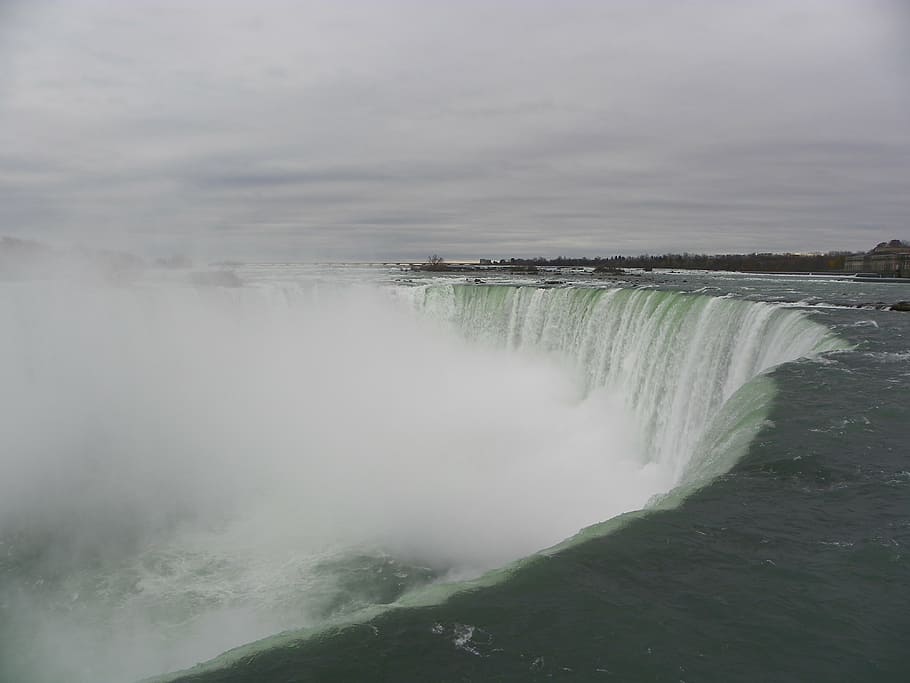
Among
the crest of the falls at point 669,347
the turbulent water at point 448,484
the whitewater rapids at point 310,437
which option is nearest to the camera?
the turbulent water at point 448,484

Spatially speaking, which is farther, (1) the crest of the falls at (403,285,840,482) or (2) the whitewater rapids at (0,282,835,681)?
(1) the crest of the falls at (403,285,840,482)

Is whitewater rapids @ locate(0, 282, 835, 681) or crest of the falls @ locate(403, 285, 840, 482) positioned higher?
crest of the falls @ locate(403, 285, 840, 482)

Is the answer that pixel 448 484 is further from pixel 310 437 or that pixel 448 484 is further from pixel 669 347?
pixel 310 437

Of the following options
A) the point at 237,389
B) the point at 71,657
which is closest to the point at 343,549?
the point at 71,657

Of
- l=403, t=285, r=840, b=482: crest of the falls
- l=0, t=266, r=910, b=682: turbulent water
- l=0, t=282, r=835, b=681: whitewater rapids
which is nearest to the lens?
l=0, t=266, r=910, b=682: turbulent water

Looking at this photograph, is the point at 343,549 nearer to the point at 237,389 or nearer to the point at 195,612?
the point at 195,612

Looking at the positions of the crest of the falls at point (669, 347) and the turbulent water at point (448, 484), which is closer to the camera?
the turbulent water at point (448, 484)

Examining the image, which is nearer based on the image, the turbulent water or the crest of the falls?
the turbulent water

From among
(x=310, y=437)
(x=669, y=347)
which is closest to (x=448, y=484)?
(x=669, y=347)

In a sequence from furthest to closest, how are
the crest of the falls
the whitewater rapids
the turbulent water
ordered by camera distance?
the crest of the falls, the whitewater rapids, the turbulent water

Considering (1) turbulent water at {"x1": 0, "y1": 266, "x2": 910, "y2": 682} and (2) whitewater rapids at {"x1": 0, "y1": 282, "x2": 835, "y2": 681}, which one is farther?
(2) whitewater rapids at {"x1": 0, "y1": 282, "x2": 835, "y2": 681}
